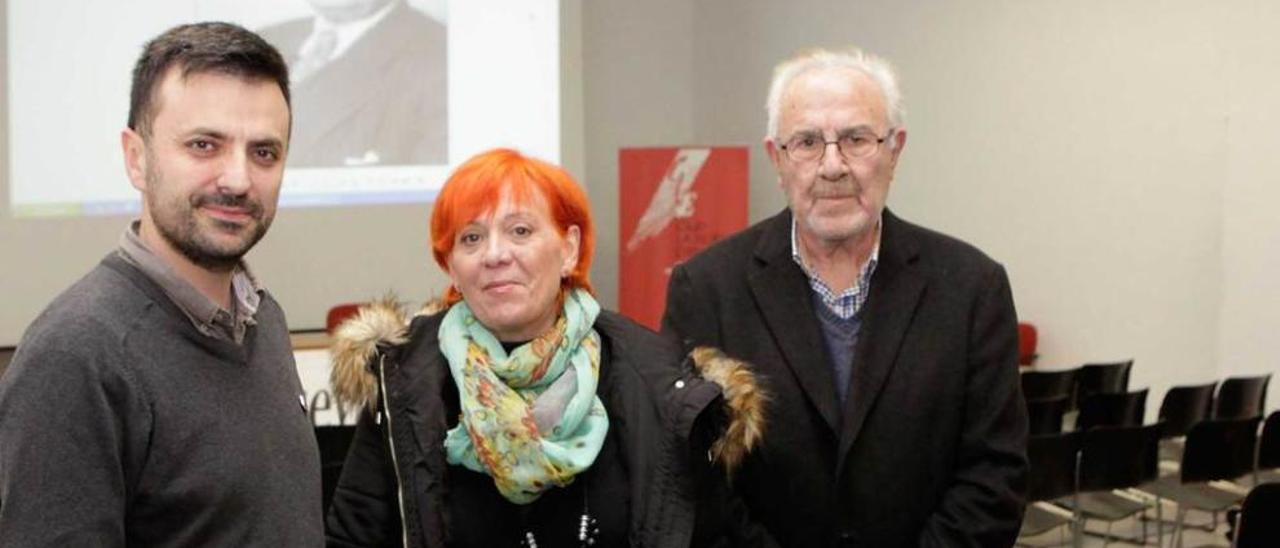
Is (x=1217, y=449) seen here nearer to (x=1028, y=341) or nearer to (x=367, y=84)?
(x=1028, y=341)

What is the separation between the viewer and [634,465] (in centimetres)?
202

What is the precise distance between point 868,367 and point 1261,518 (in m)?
2.04

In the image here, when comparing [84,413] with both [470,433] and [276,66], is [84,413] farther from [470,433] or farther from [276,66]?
[470,433]

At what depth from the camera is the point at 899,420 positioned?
2.33 meters

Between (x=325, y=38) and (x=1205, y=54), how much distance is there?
16.1ft

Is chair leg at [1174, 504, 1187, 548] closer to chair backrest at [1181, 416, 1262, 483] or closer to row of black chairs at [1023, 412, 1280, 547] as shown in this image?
row of black chairs at [1023, 412, 1280, 547]

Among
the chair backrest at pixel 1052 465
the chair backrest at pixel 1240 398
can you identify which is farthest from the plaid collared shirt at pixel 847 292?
the chair backrest at pixel 1240 398

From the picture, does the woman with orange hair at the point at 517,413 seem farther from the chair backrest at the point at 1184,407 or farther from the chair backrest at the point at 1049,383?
the chair backrest at the point at 1049,383

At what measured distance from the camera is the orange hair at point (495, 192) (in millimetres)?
2027

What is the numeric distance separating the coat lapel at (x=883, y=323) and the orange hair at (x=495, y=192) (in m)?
0.54

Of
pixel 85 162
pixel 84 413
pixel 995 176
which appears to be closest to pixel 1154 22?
pixel 995 176

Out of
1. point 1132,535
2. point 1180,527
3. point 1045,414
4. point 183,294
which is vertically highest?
point 183,294

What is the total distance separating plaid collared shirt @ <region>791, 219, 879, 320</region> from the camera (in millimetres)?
2404

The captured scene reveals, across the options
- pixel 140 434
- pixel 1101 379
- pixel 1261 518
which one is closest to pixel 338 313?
pixel 1101 379
